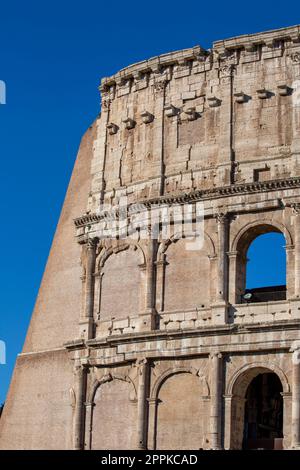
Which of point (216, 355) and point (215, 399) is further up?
point (216, 355)

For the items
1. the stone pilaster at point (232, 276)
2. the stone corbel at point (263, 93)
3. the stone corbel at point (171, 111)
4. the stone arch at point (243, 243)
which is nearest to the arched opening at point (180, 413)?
the stone pilaster at point (232, 276)

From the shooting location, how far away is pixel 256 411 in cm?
3319

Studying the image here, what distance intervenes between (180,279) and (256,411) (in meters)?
4.83

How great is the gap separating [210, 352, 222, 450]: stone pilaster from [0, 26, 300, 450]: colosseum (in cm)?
4

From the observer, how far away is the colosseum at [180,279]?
29.9 metres

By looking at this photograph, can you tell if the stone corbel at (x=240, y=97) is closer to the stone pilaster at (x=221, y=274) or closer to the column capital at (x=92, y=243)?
the stone pilaster at (x=221, y=274)

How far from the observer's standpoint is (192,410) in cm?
3028

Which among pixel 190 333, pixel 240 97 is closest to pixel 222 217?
pixel 190 333

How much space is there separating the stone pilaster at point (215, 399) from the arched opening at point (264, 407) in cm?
286

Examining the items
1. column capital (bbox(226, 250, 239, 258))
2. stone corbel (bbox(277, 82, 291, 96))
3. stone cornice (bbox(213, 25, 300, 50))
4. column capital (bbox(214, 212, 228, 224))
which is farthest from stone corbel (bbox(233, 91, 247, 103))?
column capital (bbox(226, 250, 239, 258))

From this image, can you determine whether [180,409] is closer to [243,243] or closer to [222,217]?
[243,243]

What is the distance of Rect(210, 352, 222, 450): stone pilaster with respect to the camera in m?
29.3

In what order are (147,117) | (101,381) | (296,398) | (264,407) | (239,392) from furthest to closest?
(147,117) → (264,407) → (101,381) → (239,392) → (296,398)

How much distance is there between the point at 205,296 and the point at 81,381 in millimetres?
4710
